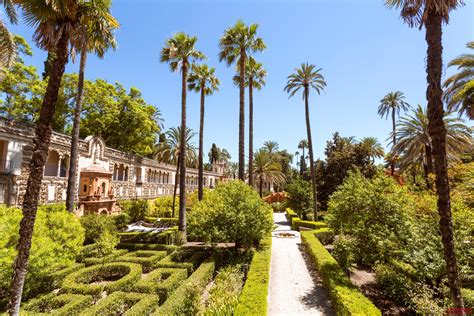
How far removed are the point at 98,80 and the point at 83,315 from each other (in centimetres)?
3173

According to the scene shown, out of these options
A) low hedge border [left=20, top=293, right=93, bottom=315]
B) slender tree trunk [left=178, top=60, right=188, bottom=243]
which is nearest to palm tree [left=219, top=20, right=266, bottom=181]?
slender tree trunk [left=178, top=60, right=188, bottom=243]

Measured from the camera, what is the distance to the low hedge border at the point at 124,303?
8.32 m

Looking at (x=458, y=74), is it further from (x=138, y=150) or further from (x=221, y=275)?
(x=138, y=150)

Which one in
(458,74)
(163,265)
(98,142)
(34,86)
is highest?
(34,86)

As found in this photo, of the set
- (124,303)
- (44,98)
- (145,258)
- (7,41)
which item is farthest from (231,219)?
(7,41)

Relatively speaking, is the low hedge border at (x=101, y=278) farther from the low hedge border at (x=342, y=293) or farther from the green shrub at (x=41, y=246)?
the low hedge border at (x=342, y=293)

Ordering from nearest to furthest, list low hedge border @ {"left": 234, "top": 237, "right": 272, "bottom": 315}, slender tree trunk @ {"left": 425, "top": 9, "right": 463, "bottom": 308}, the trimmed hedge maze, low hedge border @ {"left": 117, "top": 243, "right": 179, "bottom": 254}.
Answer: slender tree trunk @ {"left": 425, "top": 9, "right": 463, "bottom": 308}, low hedge border @ {"left": 234, "top": 237, "right": 272, "bottom": 315}, the trimmed hedge maze, low hedge border @ {"left": 117, "top": 243, "right": 179, "bottom": 254}

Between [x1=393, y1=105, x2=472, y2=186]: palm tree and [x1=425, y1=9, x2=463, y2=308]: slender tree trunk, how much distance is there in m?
17.3

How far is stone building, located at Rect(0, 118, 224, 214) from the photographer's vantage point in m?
15.9

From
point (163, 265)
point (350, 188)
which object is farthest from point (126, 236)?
point (350, 188)

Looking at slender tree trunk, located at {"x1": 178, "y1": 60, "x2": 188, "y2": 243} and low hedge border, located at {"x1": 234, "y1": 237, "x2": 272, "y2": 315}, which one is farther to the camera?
slender tree trunk, located at {"x1": 178, "y1": 60, "x2": 188, "y2": 243}

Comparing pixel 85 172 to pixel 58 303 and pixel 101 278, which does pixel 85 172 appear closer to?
pixel 101 278

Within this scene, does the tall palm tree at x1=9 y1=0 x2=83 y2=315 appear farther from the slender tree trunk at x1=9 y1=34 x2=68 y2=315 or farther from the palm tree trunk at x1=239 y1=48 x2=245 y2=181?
the palm tree trunk at x1=239 y1=48 x2=245 y2=181

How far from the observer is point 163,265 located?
45.2 feet
